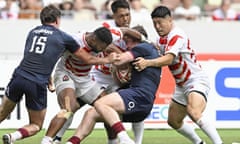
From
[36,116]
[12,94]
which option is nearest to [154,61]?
[36,116]

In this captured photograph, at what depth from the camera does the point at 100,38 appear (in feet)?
41.1

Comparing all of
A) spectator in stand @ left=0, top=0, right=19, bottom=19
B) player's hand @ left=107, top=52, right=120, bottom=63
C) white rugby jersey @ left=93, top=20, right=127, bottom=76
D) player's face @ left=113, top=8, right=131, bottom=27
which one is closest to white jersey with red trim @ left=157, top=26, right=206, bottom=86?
white rugby jersey @ left=93, top=20, right=127, bottom=76

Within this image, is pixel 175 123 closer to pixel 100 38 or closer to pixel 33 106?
pixel 100 38

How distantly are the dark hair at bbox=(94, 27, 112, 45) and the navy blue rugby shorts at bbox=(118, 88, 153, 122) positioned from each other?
0.72 metres

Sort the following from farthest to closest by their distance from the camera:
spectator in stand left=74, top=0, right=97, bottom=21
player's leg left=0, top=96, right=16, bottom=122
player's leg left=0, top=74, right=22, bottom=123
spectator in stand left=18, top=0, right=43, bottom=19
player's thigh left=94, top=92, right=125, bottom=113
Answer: spectator in stand left=74, top=0, right=97, bottom=21 < spectator in stand left=18, top=0, right=43, bottom=19 < player's leg left=0, top=96, right=16, bottom=122 < player's leg left=0, top=74, right=22, bottom=123 < player's thigh left=94, top=92, right=125, bottom=113

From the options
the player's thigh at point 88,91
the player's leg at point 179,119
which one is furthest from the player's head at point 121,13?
the player's leg at point 179,119

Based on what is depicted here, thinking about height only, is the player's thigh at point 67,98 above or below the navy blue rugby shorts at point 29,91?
below

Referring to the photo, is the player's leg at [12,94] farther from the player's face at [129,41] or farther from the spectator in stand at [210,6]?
the spectator in stand at [210,6]

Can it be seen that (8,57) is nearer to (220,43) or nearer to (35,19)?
(35,19)

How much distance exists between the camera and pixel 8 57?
20.0m

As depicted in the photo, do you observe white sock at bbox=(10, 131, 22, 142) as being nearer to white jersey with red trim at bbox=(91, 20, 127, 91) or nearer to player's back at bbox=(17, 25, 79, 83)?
player's back at bbox=(17, 25, 79, 83)

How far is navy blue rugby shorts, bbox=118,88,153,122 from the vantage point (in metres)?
12.5

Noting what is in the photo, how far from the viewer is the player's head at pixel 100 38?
40.9 ft

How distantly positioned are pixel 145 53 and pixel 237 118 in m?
5.55
